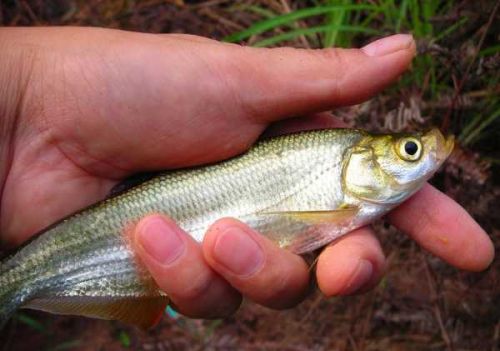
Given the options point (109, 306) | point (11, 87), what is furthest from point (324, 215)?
point (11, 87)

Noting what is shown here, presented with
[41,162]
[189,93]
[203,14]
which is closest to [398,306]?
[189,93]

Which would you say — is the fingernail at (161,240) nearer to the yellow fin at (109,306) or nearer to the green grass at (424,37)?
the yellow fin at (109,306)

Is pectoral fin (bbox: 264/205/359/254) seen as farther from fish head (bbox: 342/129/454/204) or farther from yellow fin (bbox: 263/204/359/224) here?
fish head (bbox: 342/129/454/204)

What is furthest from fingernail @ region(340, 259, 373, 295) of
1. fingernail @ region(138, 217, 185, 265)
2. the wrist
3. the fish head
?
the wrist

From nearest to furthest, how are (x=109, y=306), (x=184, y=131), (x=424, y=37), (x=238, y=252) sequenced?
(x=238, y=252), (x=109, y=306), (x=184, y=131), (x=424, y=37)

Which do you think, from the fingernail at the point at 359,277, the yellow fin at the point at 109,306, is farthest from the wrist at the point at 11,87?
the fingernail at the point at 359,277

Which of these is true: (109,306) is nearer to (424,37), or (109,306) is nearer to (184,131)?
(184,131)
